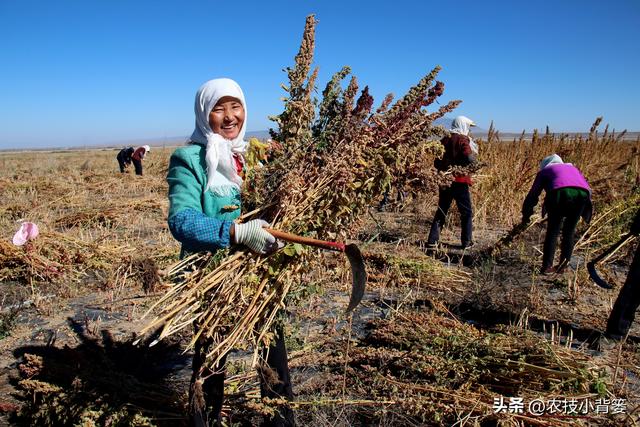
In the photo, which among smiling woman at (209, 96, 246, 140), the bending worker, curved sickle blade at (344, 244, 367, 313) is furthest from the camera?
the bending worker

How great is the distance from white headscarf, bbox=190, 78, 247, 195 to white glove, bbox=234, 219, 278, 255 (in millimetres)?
294

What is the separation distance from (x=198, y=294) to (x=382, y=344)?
2.14 metres

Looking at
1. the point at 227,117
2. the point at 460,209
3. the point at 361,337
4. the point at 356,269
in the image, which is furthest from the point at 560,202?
the point at 227,117

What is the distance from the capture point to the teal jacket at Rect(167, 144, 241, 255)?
1.56 m

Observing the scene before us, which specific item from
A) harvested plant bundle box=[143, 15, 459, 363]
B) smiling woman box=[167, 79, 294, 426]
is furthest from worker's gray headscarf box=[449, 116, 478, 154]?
smiling woman box=[167, 79, 294, 426]

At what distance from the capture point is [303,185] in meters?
1.73

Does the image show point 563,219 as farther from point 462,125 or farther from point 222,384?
point 222,384

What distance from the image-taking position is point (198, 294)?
1510 mm

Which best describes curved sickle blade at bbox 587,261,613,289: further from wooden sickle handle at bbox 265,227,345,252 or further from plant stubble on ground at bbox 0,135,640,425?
wooden sickle handle at bbox 265,227,345,252

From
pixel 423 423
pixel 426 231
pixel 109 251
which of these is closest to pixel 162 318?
pixel 423 423

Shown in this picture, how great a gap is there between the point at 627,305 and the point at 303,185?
319 cm

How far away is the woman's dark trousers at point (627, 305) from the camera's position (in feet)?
11.2

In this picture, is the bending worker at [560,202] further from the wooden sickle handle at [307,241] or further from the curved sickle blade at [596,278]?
the wooden sickle handle at [307,241]

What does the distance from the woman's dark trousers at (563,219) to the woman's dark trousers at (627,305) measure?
3.94 feet
